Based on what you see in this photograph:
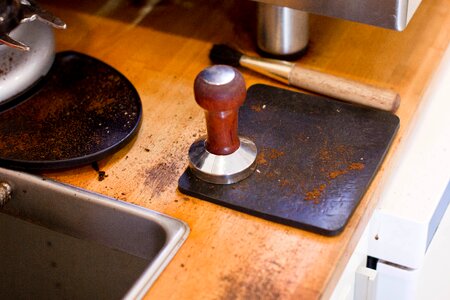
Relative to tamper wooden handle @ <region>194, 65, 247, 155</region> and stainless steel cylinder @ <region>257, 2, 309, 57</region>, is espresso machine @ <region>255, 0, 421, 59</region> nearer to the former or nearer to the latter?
stainless steel cylinder @ <region>257, 2, 309, 57</region>

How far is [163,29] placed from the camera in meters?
1.01

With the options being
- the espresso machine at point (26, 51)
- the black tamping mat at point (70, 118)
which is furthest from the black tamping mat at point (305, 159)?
the espresso machine at point (26, 51)

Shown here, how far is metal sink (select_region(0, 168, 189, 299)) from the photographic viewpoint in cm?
71

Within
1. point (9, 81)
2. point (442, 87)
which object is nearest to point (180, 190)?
point (9, 81)

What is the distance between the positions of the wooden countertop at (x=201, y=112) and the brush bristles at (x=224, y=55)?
0.7 inches

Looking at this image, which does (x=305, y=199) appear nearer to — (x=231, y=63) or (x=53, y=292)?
(x=231, y=63)

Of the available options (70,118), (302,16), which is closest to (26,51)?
(70,118)

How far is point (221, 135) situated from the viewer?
0.71m

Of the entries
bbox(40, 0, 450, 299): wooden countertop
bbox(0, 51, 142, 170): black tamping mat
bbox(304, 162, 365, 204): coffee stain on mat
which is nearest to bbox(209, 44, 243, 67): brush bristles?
bbox(40, 0, 450, 299): wooden countertop

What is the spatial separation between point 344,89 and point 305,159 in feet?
0.42

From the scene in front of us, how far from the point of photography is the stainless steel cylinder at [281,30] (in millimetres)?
874

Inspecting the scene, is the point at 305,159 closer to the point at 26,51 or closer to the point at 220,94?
the point at 220,94

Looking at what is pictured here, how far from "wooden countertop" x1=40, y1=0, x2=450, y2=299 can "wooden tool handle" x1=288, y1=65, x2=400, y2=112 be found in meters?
0.03

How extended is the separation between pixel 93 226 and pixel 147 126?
14 cm
